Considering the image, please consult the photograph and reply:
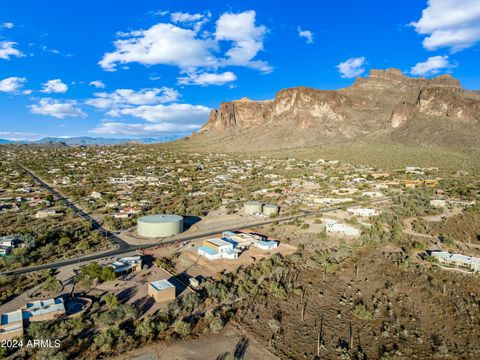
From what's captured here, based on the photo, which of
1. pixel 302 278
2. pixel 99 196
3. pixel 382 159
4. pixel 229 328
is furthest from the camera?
pixel 382 159

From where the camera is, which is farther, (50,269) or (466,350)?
(50,269)

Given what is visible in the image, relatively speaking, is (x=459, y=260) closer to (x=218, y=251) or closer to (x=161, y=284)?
(x=218, y=251)

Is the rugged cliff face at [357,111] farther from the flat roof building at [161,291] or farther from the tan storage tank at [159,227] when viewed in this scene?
the flat roof building at [161,291]

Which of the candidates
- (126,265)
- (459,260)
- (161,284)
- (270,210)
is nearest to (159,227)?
(126,265)

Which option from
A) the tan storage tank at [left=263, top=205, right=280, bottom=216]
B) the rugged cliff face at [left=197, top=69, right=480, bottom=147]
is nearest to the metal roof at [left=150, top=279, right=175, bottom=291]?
the tan storage tank at [left=263, top=205, right=280, bottom=216]

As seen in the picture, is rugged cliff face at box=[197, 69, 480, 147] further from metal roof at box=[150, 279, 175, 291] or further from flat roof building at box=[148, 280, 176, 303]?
flat roof building at box=[148, 280, 176, 303]

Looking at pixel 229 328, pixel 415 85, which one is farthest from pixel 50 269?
pixel 415 85

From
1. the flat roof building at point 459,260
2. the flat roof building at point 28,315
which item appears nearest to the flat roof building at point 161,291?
the flat roof building at point 28,315

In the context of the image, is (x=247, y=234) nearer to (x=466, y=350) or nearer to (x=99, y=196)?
(x=466, y=350)

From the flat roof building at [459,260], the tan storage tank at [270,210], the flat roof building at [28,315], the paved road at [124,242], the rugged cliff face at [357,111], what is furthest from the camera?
the rugged cliff face at [357,111]
